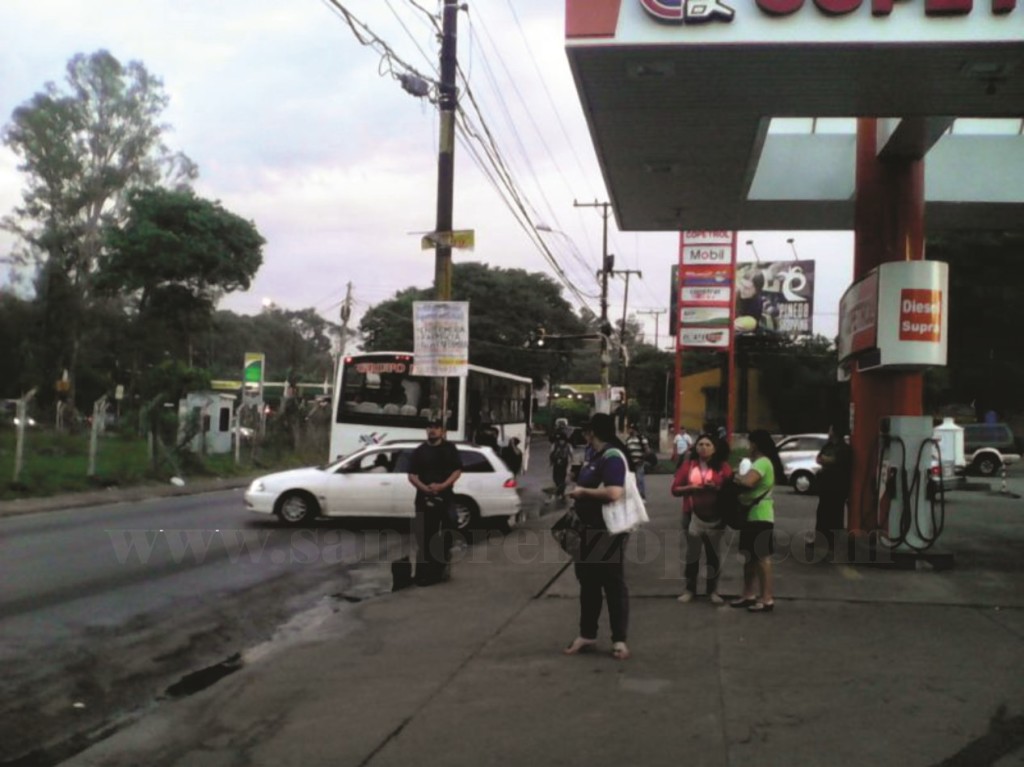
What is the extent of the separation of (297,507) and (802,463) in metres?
14.2

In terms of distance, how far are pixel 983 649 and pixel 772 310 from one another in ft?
180

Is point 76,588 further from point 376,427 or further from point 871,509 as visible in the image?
point 376,427

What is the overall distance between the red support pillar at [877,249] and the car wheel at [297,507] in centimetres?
801

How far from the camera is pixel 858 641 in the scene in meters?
7.87

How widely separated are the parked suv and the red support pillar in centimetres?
2466

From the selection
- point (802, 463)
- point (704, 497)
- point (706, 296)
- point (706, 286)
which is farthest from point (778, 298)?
point (704, 497)

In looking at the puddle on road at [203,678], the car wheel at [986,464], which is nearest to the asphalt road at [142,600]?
the puddle on road at [203,678]

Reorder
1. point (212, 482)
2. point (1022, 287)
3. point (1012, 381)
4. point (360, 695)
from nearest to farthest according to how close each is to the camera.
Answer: point (360, 695), point (212, 482), point (1022, 287), point (1012, 381)

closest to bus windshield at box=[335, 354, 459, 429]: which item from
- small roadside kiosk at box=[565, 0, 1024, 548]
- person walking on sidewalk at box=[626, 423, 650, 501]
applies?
person walking on sidewalk at box=[626, 423, 650, 501]

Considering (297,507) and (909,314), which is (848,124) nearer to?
(909,314)

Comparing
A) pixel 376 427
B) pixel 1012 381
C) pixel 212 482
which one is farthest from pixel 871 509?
pixel 1012 381

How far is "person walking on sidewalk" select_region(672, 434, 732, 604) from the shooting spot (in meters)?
9.25

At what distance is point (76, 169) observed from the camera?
49812 millimetres

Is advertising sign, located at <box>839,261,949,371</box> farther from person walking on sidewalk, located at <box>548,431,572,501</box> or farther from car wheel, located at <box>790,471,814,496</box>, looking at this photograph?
car wheel, located at <box>790,471,814,496</box>
